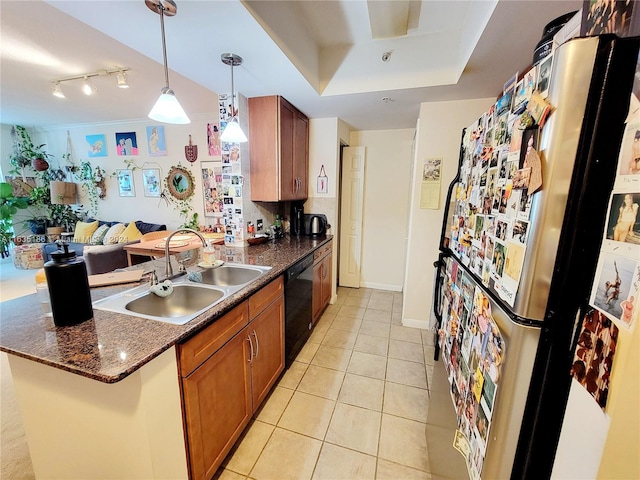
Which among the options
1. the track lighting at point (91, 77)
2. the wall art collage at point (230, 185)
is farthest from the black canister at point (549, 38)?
the track lighting at point (91, 77)

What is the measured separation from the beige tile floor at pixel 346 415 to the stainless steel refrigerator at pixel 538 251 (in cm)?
74

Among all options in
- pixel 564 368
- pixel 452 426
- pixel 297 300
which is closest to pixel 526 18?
pixel 564 368

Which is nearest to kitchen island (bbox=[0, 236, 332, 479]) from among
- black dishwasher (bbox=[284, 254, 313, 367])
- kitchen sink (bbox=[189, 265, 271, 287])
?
kitchen sink (bbox=[189, 265, 271, 287])

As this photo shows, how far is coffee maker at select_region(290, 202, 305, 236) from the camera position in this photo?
10.7 feet

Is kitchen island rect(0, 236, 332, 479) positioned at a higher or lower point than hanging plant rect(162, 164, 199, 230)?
lower

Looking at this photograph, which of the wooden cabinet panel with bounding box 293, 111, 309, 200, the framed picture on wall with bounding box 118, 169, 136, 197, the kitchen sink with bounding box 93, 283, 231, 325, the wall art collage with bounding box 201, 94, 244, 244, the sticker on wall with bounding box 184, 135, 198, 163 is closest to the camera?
the kitchen sink with bounding box 93, 283, 231, 325

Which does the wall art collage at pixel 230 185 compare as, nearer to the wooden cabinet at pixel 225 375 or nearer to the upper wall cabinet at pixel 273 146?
the upper wall cabinet at pixel 273 146

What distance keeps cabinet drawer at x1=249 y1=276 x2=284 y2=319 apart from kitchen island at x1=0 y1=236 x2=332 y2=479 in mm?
414

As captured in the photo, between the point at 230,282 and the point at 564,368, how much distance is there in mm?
1845

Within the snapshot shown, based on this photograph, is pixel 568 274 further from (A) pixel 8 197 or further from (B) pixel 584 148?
(A) pixel 8 197

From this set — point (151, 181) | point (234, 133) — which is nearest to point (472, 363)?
point (234, 133)

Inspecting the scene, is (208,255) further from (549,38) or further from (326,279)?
(549,38)

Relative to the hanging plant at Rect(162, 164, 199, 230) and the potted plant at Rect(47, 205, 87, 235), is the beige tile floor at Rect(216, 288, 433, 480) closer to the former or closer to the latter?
the hanging plant at Rect(162, 164, 199, 230)

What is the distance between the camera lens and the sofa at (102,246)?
3254mm
